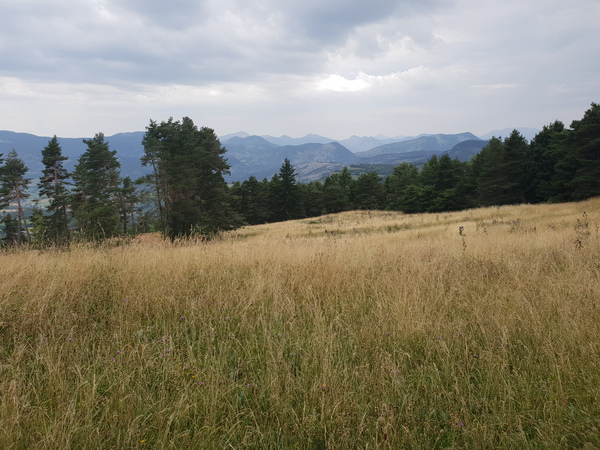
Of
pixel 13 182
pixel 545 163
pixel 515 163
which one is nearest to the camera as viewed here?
pixel 13 182

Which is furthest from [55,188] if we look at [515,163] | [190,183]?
[515,163]

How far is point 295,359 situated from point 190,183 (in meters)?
23.2

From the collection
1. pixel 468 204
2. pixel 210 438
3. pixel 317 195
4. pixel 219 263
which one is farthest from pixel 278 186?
pixel 210 438

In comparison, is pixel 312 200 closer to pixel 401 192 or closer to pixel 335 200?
pixel 335 200

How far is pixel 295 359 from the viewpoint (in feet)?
8.38

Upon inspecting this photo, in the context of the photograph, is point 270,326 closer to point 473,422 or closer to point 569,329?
point 473,422

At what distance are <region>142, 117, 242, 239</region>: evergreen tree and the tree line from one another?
0.09 metres

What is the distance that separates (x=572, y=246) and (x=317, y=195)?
2359 inches

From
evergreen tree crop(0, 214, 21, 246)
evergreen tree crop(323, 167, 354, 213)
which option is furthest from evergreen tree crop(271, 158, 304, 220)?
evergreen tree crop(0, 214, 21, 246)

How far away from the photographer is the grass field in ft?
5.95

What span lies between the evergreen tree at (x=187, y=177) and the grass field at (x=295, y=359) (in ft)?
61.0

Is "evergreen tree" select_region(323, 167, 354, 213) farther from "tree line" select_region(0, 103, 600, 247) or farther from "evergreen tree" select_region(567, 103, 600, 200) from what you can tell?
"evergreen tree" select_region(567, 103, 600, 200)

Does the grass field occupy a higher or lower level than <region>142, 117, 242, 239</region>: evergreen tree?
lower

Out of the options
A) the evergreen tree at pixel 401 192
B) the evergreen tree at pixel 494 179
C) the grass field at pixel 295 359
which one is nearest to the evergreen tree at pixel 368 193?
the evergreen tree at pixel 401 192
